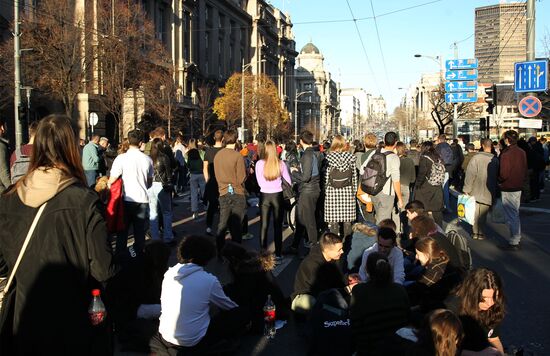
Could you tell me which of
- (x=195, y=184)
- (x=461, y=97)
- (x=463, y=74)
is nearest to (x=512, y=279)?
(x=195, y=184)

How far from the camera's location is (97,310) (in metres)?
2.78

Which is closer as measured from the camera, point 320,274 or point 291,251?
point 320,274

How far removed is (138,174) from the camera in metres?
8.11

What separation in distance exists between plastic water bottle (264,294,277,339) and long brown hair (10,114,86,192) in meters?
2.97

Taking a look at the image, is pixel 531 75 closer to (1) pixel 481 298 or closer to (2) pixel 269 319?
(2) pixel 269 319

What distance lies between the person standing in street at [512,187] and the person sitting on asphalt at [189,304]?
21.7ft

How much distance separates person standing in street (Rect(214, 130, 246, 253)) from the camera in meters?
8.61

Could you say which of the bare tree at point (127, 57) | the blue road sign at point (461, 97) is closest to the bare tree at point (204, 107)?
the bare tree at point (127, 57)

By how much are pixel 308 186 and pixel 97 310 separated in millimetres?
6253

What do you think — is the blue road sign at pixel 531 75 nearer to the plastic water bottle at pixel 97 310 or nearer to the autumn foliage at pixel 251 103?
the plastic water bottle at pixel 97 310

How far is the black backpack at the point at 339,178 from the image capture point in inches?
337

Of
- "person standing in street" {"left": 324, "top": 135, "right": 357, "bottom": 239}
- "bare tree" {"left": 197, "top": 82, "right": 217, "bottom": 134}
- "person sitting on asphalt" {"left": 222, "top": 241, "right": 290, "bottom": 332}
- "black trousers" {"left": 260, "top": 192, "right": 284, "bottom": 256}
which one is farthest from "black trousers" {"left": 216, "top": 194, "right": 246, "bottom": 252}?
"bare tree" {"left": 197, "top": 82, "right": 217, "bottom": 134}

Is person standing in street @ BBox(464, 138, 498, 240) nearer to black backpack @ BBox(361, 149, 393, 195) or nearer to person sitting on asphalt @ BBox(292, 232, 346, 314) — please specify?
black backpack @ BBox(361, 149, 393, 195)

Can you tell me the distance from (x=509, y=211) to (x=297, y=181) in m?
3.82
